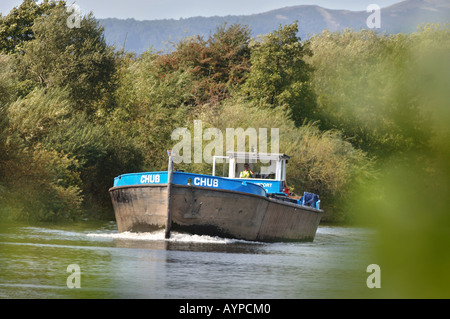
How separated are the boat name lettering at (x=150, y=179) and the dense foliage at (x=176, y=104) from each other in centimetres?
781

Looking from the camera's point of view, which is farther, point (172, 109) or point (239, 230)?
point (172, 109)

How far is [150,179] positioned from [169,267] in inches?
328

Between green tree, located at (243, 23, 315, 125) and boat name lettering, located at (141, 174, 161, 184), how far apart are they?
31.7 metres

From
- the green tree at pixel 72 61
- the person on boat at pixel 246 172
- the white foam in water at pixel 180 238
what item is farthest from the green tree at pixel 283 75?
the white foam in water at pixel 180 238

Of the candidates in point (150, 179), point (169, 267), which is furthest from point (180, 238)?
point (169, 267)

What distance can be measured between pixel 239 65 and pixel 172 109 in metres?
12.1

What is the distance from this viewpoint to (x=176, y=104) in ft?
169

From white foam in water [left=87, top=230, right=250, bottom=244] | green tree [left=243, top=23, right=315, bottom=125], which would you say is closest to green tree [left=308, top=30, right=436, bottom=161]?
green tree [left=243, top=23, right=315, bottom=125]

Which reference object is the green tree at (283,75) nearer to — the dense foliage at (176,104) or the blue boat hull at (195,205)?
the dense foliage at (176,104)

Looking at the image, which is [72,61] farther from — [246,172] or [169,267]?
[169,267]
